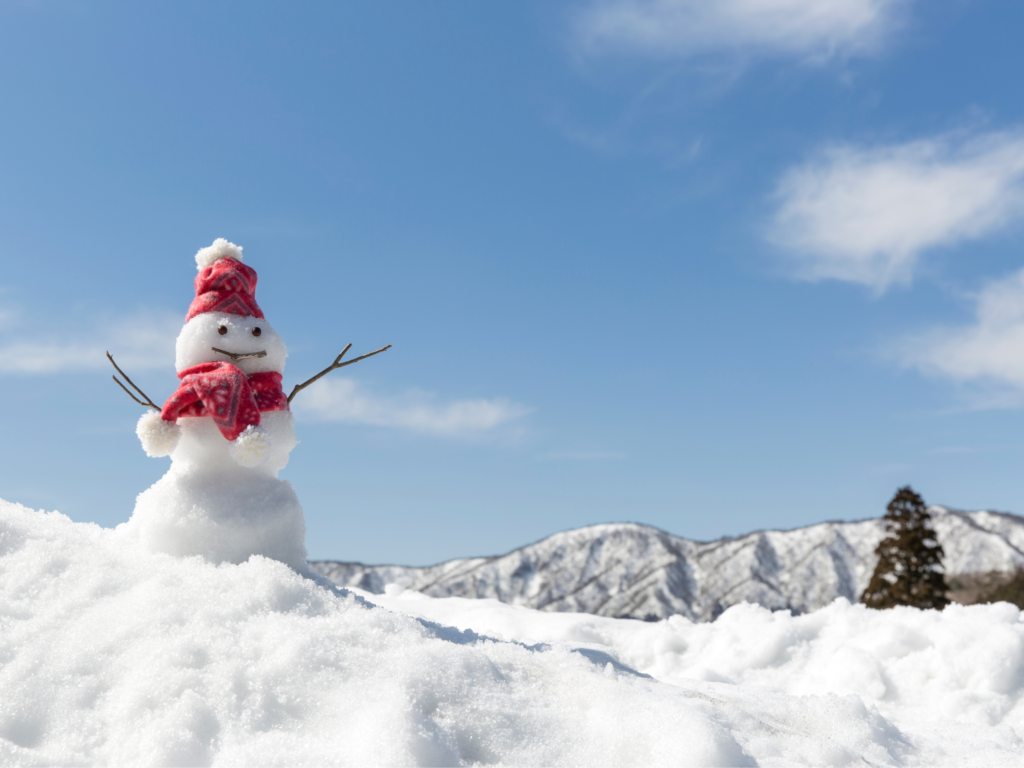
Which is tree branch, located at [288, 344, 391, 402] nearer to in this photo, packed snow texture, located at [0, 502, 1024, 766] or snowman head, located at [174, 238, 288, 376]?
snowman head, located at [174, 238, 288, 376]

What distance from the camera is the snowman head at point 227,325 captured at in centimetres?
493

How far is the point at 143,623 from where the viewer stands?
3.70m

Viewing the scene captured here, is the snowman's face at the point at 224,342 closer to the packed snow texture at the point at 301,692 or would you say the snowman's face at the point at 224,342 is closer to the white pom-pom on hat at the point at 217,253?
the white pom-pom on hat at the point at 217,253

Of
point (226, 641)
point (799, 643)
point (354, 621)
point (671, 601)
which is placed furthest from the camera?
point (671, 601)

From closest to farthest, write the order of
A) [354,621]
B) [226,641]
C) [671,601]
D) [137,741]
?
[137,741]
[226,641]
[354,621]
[671,601]

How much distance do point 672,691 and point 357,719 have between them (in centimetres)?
202

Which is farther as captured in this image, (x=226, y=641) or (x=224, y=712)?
(x=226, y=641)

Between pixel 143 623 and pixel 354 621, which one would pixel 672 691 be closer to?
pixel 354 621

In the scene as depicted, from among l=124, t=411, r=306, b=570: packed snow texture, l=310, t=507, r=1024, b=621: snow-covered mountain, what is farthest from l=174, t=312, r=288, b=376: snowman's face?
l=310, t=507, r=1024, b=621: snow-covered mountain

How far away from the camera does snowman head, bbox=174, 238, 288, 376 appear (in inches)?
194

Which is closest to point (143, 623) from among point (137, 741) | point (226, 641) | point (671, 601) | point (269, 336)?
point (226, 641)

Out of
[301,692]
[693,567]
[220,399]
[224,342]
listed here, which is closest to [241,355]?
[224,342]

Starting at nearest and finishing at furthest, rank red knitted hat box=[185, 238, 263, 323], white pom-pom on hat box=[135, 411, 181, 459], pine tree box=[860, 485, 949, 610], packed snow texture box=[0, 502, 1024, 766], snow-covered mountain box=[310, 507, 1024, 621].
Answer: packed snow texture box=[0, 502, 1024, 766], white pom-pom on hat box=[135, 411, 181, 459], red knitted hat box=[185, 238, 263, 323], pine tree box=[860, 485, 949, 610], snow-covered mountain box=[310, 507, 1024, 621]

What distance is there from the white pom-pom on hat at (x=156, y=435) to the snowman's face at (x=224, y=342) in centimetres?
41
